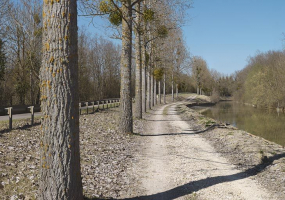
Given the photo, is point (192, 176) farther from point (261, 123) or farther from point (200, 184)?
point (261, 123)

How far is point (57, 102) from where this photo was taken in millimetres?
3818

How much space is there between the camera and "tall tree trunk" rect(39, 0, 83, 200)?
381cm

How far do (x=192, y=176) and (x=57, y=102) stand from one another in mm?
3757

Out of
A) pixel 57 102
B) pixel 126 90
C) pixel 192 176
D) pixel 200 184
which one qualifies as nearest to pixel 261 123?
pixel 126 90

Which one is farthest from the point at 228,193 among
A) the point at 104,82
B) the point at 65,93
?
the point at 104,82

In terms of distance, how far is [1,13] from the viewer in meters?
19.8

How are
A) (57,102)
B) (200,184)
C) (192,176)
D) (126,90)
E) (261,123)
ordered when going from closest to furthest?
(57,102) < (200,184) < (192,176) < (126,90) < (261,123)

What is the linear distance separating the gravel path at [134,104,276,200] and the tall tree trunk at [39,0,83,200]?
1765 millimetres

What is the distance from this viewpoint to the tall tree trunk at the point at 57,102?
381 centimetres

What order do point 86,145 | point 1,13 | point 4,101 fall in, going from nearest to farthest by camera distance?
point 86,145 < point 1,13 < point 4,101

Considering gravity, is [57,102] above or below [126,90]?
below

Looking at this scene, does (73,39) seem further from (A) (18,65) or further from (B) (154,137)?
(A) (18,65)

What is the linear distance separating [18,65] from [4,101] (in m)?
4.04

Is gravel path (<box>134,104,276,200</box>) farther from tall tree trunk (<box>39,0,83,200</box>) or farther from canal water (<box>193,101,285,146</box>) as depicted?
canal water (<box>193,101,285,146</box>)
